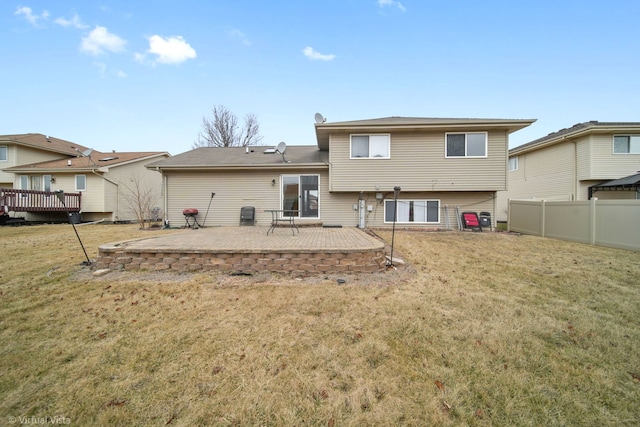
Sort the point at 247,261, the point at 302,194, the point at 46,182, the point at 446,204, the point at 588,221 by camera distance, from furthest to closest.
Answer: the point at 46,182 → the point at 302,194 → the point at 446,204 → the point at 588,221 → the point at 247,261

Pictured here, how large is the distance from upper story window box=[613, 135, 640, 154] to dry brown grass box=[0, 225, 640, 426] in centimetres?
1276

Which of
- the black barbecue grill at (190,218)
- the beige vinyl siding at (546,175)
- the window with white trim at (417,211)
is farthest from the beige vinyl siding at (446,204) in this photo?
the black barbecue grill at (190,218)

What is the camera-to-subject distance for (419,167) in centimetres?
1034

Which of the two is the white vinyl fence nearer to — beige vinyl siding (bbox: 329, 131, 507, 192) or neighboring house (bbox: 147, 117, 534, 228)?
neighboring house (bbox: 147, 117, 534, 228)

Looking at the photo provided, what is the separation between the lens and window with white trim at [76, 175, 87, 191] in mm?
14637

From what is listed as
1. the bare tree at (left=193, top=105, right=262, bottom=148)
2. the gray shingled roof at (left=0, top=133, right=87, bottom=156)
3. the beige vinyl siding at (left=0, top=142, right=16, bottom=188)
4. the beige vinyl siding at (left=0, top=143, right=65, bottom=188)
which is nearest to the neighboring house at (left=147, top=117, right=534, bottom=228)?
the gray shingled roof at (left=0, top=133, right=87, bottom=156)

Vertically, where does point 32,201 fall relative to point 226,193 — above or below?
below

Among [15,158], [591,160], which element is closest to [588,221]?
[591,160]

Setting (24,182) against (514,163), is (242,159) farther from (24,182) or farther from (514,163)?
(514,163)

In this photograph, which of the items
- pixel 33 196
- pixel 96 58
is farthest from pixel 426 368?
pixel 33 196

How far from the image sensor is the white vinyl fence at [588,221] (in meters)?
7.32

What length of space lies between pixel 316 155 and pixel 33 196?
49.5 ft

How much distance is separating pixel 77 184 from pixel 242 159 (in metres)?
11.0

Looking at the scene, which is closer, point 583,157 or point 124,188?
point 583,157
